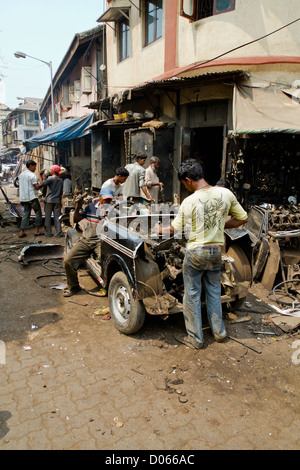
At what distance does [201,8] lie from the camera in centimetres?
812

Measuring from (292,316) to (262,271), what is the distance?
132 centimetres

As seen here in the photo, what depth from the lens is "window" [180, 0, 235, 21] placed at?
24.9 feet

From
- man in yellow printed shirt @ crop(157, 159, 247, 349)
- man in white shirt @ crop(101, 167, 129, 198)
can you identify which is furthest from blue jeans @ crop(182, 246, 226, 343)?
man in white shirt @ crop(101, 167, 129, 198)

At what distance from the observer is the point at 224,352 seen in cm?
367

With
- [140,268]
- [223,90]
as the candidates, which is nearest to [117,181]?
[140,268]

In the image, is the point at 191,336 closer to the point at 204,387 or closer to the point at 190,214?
the point at 204,387

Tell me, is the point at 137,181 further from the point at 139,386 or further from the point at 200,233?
the point at 139,386

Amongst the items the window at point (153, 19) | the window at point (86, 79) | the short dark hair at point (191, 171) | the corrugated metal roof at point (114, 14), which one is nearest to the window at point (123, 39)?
the corrugated metal roof at point (114, 14)

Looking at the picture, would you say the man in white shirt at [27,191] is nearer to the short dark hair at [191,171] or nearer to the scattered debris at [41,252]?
the scattered debris at [41,252]

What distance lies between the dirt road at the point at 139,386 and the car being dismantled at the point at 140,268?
0.41 m

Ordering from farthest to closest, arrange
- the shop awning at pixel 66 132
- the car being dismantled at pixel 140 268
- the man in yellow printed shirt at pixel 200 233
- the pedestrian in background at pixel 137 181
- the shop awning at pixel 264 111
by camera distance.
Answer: the shop awning at pixel 66 132 < the pedestrian in background at pixel 137 181 < the shop awning at pixel 264 111 < the car being dismantled at pixel 140 268 < the man in yellow printed shirt at pixel 200 233

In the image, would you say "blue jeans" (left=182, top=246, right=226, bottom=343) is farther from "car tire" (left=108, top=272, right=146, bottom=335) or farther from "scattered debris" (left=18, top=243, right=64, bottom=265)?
"scattered debris" (left=18, top=243, right=64, bottom=265)

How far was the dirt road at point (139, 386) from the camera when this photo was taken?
8.16 ft

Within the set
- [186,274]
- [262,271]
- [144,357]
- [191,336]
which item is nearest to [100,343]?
[144,357]
